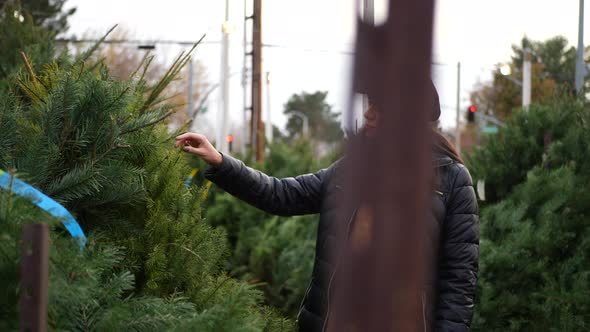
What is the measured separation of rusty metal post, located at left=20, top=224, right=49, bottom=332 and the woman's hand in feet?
4.14

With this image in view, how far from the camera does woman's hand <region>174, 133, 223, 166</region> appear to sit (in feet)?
9.02

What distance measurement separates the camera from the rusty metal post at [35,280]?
4.74 feet

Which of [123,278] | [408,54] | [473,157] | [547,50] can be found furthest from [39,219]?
[547,50]

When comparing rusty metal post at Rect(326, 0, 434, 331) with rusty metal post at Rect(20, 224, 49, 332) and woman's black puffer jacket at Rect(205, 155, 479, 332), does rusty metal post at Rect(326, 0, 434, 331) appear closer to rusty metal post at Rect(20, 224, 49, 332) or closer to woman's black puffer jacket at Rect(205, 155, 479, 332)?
rusty metal post at Rect(20, 224, 49, 332)

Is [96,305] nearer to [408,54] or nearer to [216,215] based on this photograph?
[408,54]

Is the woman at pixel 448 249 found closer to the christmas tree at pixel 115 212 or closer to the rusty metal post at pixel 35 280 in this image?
the christmas tree at pixel 115 212

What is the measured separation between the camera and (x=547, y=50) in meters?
59.5

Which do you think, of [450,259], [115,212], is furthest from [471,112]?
[115,212]

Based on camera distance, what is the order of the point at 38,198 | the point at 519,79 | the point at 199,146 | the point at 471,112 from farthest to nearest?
the point at 519,79 → the point at 471,112 → the point at 199,146 → the point at 38,198

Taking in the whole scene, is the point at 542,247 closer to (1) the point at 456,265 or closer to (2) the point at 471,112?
(1) the point at 456,265

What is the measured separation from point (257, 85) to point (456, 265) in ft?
60.9

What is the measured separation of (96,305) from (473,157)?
18.1 ft

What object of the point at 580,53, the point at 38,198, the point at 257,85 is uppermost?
the point at 580,53

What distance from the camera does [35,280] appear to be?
146cm
